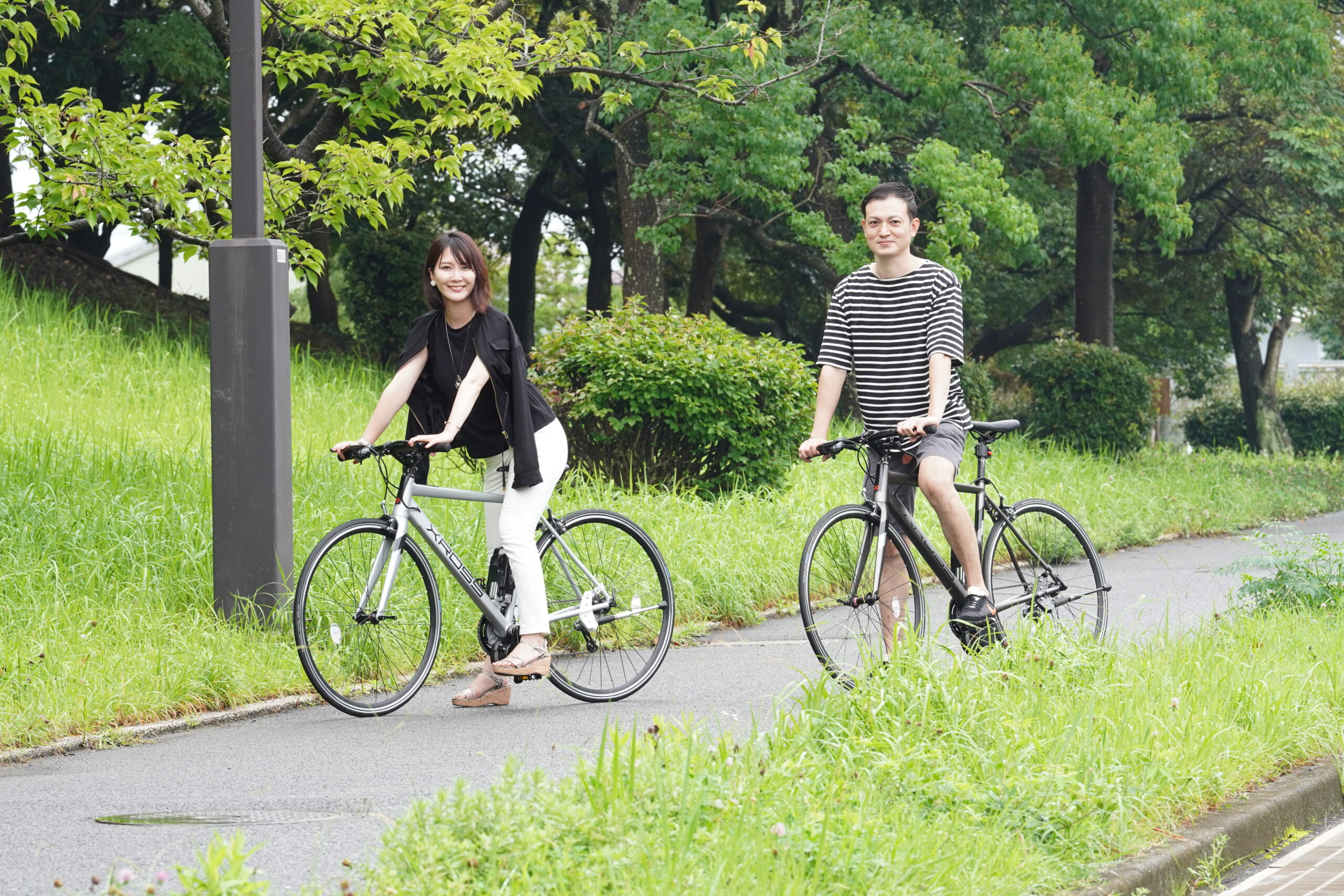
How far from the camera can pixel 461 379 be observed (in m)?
6.08

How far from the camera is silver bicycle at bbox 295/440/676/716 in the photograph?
5.95 m

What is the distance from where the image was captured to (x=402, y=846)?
11.2 feet

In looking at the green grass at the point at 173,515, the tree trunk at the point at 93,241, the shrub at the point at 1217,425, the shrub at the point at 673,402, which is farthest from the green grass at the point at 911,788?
the shrub at the point at 1217,425

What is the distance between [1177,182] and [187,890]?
18.8 meters

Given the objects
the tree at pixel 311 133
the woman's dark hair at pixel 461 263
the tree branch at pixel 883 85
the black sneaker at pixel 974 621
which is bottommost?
the black sneaker at pixel 974 621

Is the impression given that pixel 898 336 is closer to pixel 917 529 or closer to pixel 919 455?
pixel 919 455

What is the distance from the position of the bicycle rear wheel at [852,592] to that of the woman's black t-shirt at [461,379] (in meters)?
1.30

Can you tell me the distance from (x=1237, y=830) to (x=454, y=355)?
10.7 ft

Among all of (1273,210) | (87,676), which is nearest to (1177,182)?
(1273,210)

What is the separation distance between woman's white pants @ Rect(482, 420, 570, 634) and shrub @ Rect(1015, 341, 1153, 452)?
13794 mm

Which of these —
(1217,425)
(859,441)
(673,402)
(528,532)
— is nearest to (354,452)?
(528,532)

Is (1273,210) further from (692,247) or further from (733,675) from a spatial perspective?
(733,675)

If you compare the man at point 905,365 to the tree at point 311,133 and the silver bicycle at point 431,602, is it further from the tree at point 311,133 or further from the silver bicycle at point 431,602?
the tree at point 311,133

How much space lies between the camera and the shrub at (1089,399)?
19125mm
